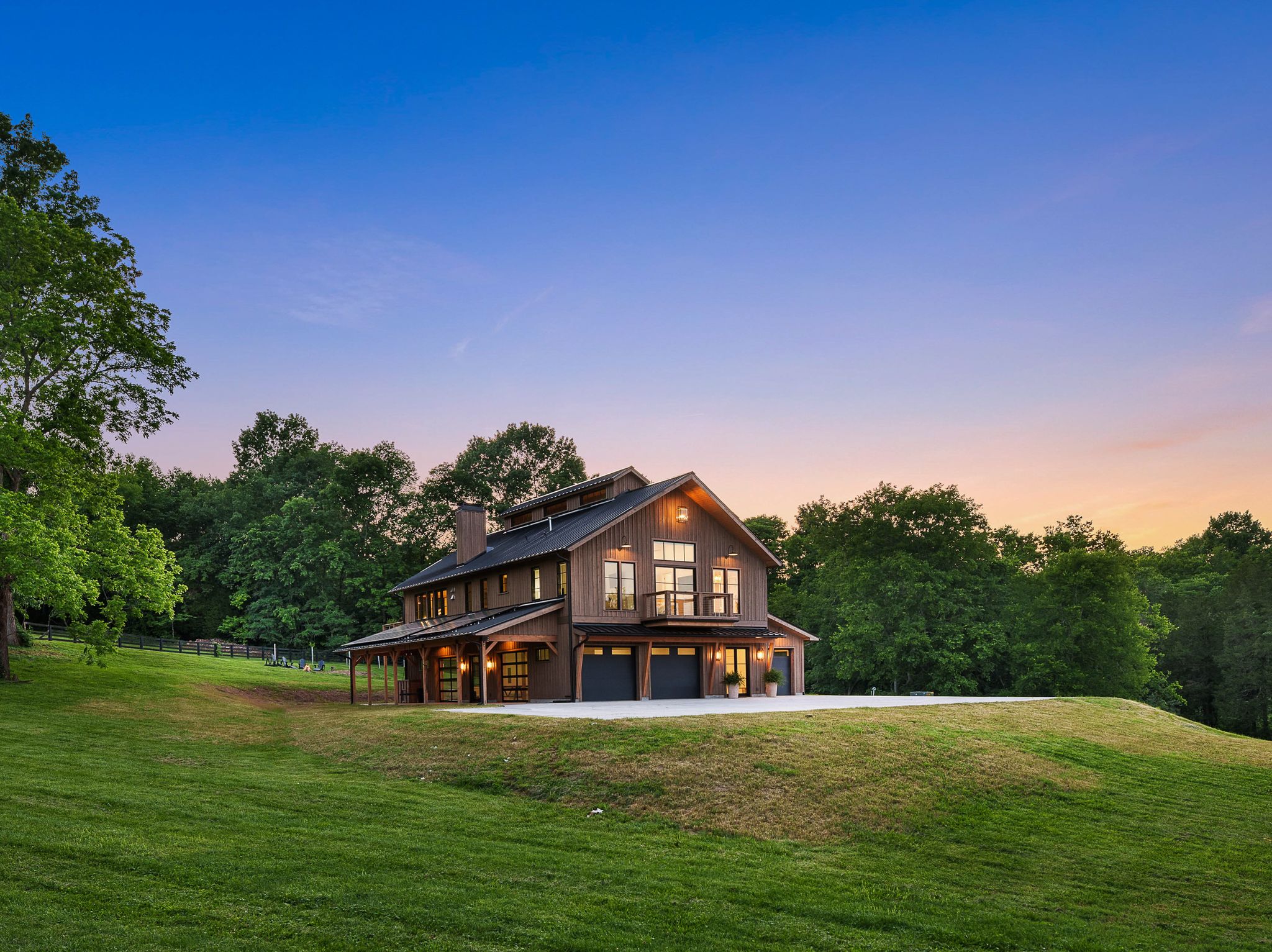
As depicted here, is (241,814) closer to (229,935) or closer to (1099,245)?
(229,935)

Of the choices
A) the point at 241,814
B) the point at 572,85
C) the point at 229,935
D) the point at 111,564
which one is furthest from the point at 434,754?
the point at 572,85

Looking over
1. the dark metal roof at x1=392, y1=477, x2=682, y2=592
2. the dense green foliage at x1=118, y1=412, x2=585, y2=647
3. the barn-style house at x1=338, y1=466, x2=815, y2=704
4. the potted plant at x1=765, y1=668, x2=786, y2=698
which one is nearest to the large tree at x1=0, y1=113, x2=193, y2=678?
the barn-style house at x1=338, y1=466, x2=815, y2=704

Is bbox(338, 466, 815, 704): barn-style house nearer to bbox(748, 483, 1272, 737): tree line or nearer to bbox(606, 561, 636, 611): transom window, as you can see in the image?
bbox(606, 561, 636, 611): transom window

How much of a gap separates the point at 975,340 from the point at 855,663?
25.7 meters

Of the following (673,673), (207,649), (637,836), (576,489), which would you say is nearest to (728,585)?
(673,673)

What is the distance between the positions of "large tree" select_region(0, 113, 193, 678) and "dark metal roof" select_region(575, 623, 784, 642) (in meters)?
14.3

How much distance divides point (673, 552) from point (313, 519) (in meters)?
45.3

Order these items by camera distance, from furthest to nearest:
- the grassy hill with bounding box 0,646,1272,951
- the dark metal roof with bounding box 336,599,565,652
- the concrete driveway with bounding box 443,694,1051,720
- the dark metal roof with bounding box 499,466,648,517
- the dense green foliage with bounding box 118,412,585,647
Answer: the dense green foliage with bounding box 118,412,585,647 < the dark metal roof with bounding box 499,466,648,517 < the dark metal roof with bounding box 336,599,565,652 < the concrete driveway with bounding box 443,694,1051,720 < the grassy hill with bounding box 0,646,1272,951

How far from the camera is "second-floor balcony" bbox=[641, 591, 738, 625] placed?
1192 inches

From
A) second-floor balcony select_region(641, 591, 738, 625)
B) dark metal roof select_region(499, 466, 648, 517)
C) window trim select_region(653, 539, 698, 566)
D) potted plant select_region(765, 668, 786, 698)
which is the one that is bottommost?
potted plant select_region(765, 668, 786, 698)

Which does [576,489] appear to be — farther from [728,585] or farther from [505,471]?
[505,471]

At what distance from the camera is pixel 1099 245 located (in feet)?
93.3

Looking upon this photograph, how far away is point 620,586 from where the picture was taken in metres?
30.7

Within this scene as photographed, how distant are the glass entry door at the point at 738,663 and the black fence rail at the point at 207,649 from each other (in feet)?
104
